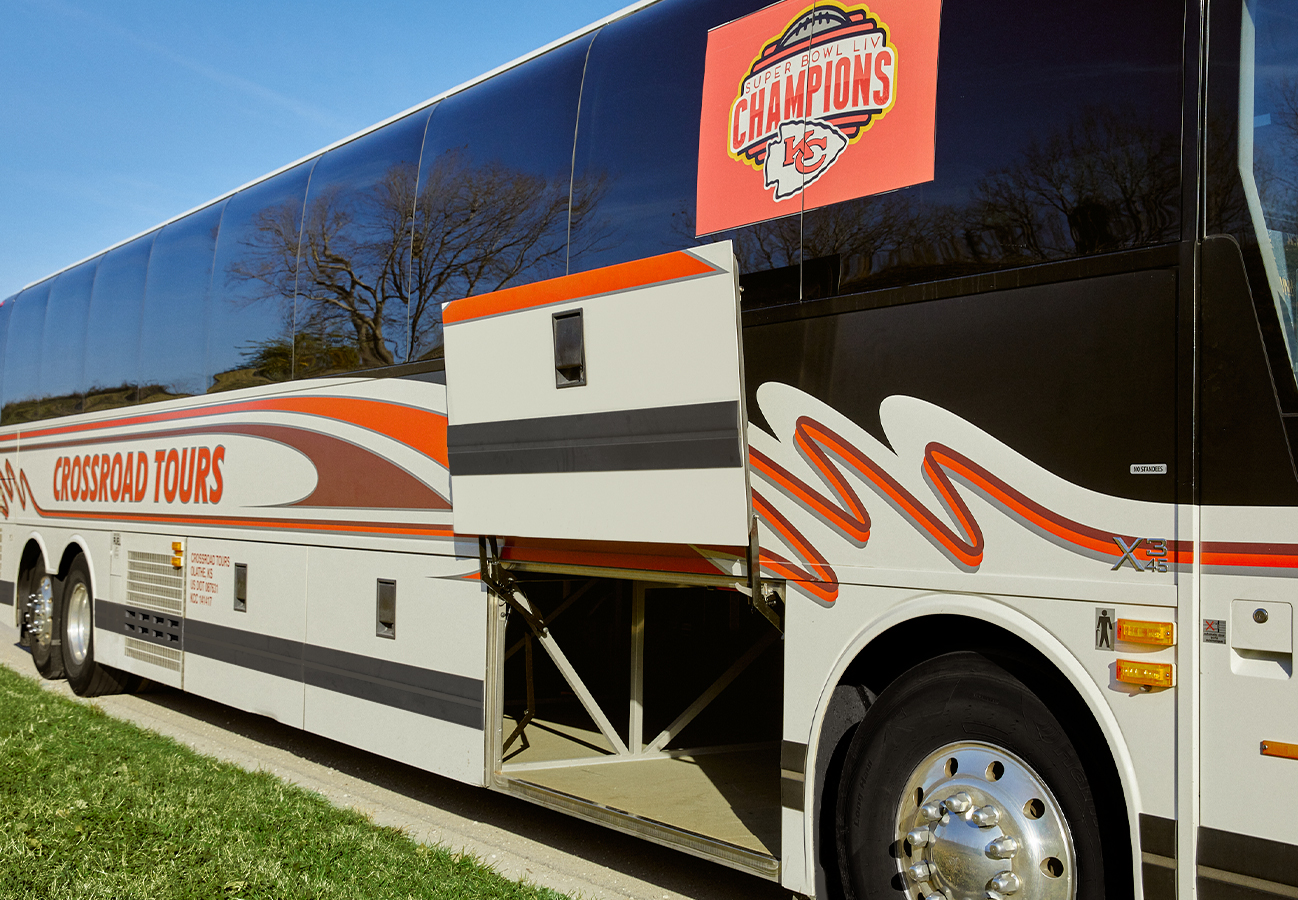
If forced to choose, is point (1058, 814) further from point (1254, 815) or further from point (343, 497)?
point (343, 497)

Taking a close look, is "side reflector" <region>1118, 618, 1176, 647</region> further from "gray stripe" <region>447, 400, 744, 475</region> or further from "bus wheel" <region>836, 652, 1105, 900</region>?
"gray stripe" <region>447, 400, 744, 475</region>

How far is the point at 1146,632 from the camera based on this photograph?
3152 millimetres

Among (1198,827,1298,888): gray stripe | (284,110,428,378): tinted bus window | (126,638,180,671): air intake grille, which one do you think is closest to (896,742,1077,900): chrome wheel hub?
(1198,827,1298,888): gray stripe

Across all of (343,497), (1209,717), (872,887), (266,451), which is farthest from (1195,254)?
(266,451)

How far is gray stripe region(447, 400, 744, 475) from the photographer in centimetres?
427

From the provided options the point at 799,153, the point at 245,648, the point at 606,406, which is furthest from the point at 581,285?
the point at 245,648

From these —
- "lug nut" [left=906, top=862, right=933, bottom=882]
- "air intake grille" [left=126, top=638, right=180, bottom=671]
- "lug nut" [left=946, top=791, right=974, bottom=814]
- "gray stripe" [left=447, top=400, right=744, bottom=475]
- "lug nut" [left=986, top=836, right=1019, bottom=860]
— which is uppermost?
"gray stripe" [left=447, top=400, right=744, bottom=475]

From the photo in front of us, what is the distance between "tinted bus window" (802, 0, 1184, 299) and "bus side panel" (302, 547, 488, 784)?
2.92 meters

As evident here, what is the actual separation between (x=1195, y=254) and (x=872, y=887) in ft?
7.48

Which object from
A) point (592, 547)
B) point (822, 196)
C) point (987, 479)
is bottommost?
point (592, 547)

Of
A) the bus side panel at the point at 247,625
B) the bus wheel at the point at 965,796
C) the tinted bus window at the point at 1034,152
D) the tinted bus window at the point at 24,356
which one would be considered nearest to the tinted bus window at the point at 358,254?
the bus side panel at the point at 247,625

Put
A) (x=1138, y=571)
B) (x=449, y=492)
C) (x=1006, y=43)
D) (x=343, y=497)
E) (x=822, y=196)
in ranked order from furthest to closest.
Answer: (x=343, y=497) < (x=449, y=492) < (x=822, y=196) < (x=1006, y=43) < (x=1138, y=571)

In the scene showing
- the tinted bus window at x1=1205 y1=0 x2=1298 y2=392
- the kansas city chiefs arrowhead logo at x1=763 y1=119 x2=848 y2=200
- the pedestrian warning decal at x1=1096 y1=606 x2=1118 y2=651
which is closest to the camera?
the tinted bus window at x1=1205 y1=0 x2=1298 y2=392

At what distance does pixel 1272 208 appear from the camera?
3.07 meters
